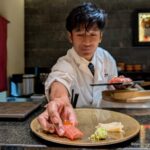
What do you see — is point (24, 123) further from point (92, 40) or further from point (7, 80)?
point (7, 80)

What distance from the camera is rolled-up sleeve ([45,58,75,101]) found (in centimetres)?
105

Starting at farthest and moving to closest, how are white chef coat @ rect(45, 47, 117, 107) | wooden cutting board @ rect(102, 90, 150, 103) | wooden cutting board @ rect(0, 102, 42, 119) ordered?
white chef coat @ rect(45, 47, 117, 107)
wooden cutting board @ rect(102, 90, 150, 103)
wooden cutting board @ rect(0, 102, 42, 119)

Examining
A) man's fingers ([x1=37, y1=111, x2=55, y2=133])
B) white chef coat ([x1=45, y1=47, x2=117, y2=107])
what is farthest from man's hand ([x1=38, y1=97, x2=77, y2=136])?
white chef coat ([x1=45, y1=47, x2=117, y2=107])

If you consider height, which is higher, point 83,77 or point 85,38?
point 85,38

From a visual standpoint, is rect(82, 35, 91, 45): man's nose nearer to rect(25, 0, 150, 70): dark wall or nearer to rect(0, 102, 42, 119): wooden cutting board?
rect(0, 102, 42, 119): wooden cutting board

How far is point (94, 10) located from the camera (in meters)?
1.16

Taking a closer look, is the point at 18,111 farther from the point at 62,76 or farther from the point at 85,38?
the point at 85,38

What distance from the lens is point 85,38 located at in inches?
44.8

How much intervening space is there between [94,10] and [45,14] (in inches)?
118

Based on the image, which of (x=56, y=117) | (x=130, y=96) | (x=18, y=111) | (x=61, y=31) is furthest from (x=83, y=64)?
(x=61, y=31)

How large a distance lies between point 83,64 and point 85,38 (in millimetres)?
142

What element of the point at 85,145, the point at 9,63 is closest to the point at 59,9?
the point at 9,63

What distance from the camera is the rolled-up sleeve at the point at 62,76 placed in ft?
3.44

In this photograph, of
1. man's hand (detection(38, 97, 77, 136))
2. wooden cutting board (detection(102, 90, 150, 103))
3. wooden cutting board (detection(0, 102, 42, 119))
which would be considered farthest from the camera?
wooden cutting board (detection(102, 90, 150, 103))
